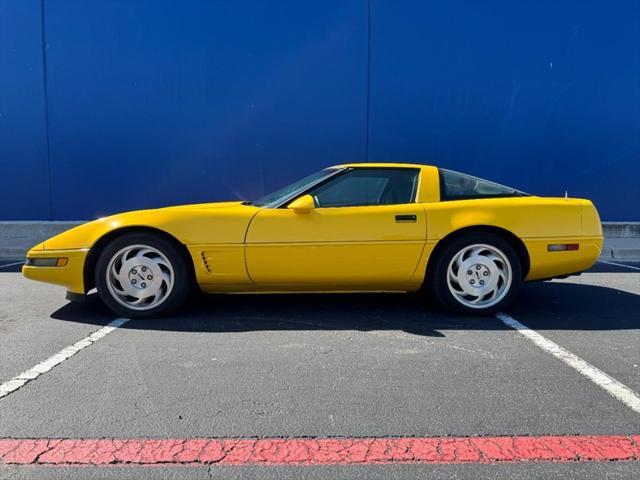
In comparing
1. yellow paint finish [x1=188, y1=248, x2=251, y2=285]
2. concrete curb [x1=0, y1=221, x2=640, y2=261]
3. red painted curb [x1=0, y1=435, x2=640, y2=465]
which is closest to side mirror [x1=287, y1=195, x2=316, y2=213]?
yellow paint finish [x1=188, y1=248, x2=251, y2=285]

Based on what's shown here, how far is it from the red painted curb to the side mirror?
198 centimetres

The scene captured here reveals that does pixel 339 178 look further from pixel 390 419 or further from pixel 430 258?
pixel 390 419

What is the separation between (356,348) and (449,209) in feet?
4.67

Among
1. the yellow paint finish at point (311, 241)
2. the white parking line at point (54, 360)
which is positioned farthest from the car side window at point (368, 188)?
the white parking line at point (54, 360)

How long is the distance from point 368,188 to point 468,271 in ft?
3.47

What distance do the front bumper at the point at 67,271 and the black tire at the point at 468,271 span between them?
2767mm

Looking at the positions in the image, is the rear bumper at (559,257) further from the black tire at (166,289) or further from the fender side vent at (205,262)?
the black tire at (166,289)

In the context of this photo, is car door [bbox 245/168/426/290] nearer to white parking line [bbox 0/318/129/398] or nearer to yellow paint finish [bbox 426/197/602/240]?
yellow paint finish [bbox 426/197/602/240]

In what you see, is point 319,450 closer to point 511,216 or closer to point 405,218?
point 405,218

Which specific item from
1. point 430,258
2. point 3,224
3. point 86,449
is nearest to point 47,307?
point 86,449

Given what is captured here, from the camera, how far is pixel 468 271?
13.2ft

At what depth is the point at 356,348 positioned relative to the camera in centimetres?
333

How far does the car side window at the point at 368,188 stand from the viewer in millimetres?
4059

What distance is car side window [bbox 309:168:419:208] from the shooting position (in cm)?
406
